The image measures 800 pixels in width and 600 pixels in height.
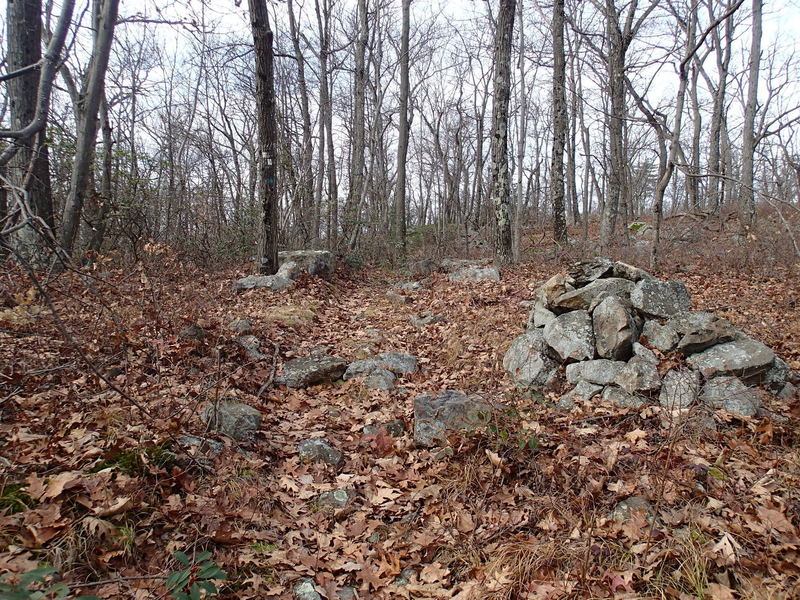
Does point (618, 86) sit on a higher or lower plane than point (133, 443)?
higher

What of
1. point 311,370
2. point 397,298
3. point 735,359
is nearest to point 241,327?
point 311,370

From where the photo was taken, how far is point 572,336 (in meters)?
5.23

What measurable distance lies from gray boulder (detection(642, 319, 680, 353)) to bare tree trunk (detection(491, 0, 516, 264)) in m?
5.13

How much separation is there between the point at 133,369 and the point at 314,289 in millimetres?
4988

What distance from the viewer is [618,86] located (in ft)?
39.3

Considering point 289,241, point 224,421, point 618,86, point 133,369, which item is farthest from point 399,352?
point 618,86

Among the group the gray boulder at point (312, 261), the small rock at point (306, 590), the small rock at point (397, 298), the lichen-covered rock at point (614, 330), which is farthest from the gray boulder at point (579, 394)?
the gray boulder at point (312, 261)

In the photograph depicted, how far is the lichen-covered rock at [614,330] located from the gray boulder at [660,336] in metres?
0.13

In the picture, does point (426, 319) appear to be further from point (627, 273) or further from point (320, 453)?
point (320, 453)

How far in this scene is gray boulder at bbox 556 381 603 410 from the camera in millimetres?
4660

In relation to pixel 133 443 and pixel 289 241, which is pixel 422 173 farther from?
pixel 133 443

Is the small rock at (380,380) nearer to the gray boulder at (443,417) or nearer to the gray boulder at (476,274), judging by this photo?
the gray boulder at (443,417)

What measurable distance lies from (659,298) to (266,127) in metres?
7.79

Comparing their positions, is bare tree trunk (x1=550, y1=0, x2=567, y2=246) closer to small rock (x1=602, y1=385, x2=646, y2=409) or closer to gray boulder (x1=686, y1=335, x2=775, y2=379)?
gray boulder (x1=686, y1=335, x2=775, y2=379)
